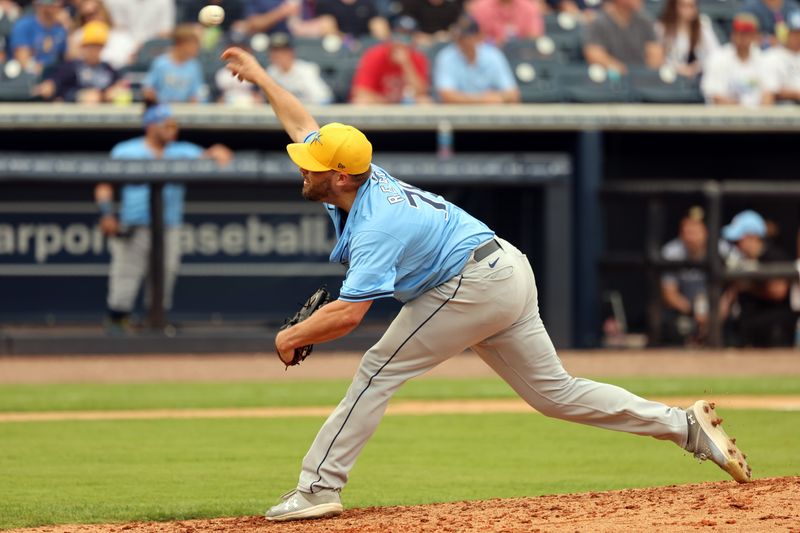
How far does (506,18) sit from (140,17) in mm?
3963

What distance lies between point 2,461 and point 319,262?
600 centimetres

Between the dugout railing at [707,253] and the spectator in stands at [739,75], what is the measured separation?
3.85ft

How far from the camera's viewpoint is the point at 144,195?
1250 centimetres

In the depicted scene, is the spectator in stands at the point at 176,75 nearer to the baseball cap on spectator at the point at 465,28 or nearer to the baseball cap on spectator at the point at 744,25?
the baseball cap on spectator at the point at 465,28

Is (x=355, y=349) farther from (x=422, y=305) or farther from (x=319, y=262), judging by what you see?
(x=422, y=305)

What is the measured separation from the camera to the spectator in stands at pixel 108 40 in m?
13.5

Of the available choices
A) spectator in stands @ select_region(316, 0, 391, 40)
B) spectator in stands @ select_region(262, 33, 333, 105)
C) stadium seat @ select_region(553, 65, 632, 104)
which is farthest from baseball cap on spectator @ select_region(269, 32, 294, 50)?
stadium seat @ select_region(553, 65, 632, 104)

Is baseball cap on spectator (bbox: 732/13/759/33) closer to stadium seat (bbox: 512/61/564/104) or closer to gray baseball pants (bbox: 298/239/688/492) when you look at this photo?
stadium seat (bbox: 512/61/564/104)

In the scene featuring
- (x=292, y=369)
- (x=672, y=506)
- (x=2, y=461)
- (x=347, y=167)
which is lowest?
(x=292, y=369)

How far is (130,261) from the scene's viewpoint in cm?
1251

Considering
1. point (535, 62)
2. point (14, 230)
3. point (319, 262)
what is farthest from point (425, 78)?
point (14, 230)

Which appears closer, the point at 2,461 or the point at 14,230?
the point at 2,461

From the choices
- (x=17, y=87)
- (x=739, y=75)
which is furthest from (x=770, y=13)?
(x=17, y=87)

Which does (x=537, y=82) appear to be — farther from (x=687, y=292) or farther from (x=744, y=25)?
(x=687, y=292)
